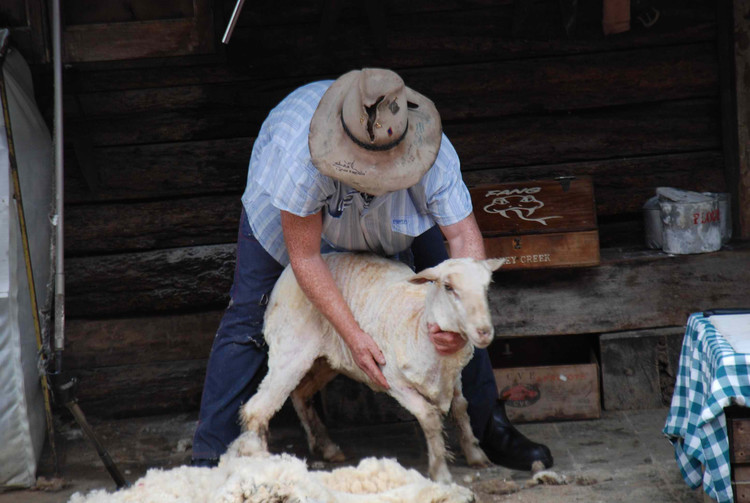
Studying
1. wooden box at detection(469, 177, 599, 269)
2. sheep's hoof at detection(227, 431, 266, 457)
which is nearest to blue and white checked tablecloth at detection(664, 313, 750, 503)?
wooden box at detection(469, 177, 599, 269)

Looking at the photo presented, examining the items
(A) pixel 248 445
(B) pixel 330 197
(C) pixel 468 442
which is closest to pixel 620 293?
(C) pixel 468 442

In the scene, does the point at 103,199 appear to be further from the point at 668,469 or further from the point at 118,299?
the point at 668,469

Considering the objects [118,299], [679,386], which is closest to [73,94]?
[118,299]

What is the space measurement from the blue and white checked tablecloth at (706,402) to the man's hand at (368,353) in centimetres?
118

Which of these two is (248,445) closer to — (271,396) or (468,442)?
(271,396)

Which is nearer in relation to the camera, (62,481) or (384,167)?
(384,167)

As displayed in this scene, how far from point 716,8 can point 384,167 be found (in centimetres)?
262

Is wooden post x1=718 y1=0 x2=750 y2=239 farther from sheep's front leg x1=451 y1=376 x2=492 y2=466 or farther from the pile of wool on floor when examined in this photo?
the pile of wool on floor

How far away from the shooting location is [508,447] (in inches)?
163

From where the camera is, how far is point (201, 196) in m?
5.16

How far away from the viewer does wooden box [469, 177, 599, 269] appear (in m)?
4.62

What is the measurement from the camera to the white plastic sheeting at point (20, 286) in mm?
4125

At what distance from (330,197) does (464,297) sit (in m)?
0.72

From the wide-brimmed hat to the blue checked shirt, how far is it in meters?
0.19
